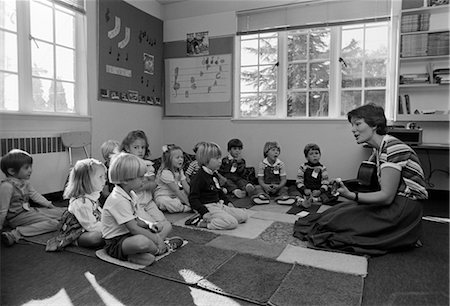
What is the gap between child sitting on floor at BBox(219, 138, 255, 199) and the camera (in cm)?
406

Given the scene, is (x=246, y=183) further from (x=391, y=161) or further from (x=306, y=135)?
(x=391, y=161)

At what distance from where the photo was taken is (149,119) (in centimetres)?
520

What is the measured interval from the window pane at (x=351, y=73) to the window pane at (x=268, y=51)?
3.16 feet

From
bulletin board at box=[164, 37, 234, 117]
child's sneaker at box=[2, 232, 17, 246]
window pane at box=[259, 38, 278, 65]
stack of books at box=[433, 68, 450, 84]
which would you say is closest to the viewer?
child's sneaker at box=[2, 232, 17, 246]

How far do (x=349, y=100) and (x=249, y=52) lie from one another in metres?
1.60

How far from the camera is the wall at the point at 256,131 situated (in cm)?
434

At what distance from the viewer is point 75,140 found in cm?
381

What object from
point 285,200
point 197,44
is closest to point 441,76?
point 285,200

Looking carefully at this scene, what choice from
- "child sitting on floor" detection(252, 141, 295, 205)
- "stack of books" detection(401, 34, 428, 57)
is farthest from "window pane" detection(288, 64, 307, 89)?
"stack of books" detection(401, 34, 428, 57)

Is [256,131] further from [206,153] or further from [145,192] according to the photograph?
[145,192]

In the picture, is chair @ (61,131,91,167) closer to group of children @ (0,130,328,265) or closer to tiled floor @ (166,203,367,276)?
group of children @ (0,130,328,265)

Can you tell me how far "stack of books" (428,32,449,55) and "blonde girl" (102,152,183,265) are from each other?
3644mm

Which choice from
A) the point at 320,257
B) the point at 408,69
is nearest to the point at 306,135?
the point at 408,69

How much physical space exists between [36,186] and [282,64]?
3454 mm
